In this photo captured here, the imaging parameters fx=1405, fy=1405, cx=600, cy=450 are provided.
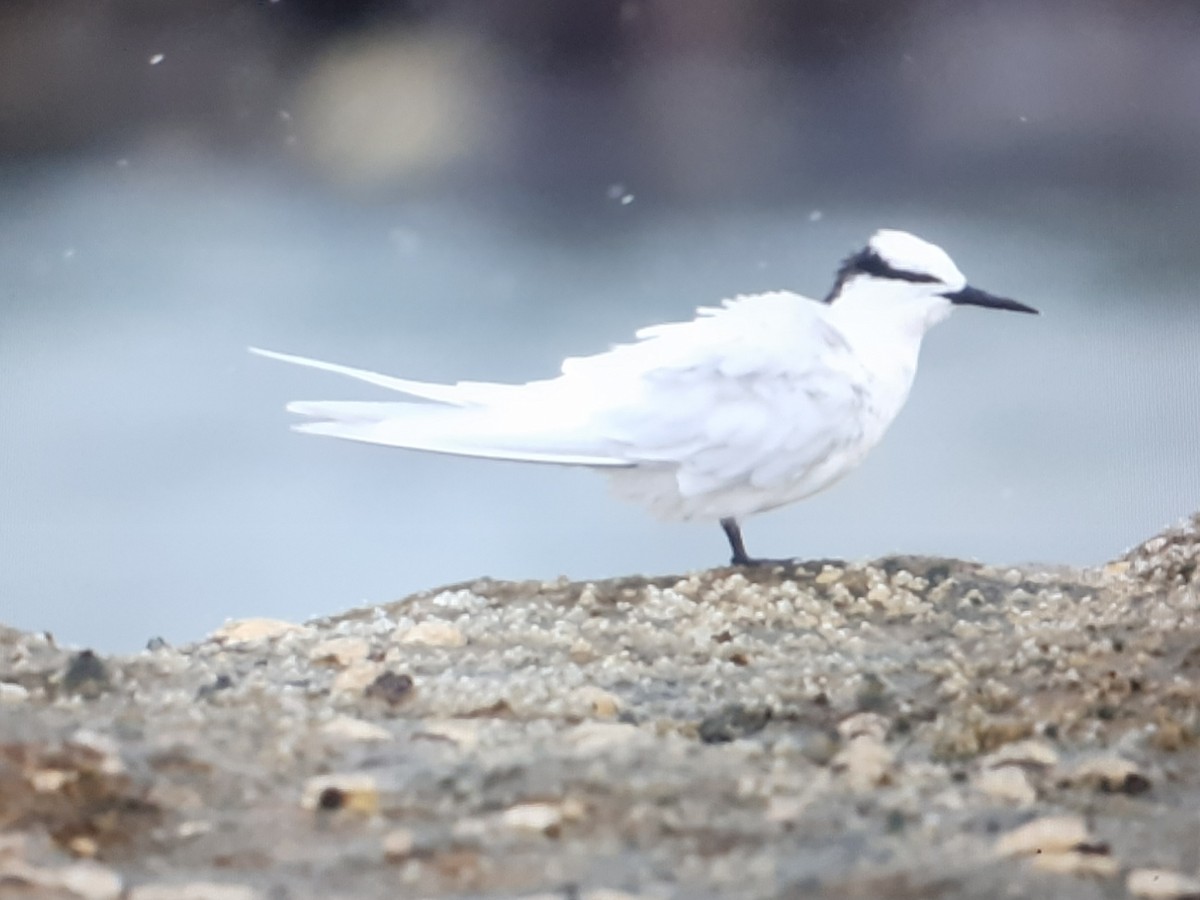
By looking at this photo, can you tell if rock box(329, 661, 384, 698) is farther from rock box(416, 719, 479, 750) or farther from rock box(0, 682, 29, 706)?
rock box(0, 682, 29, 706)

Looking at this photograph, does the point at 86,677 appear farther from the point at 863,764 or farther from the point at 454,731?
the point at 863,764

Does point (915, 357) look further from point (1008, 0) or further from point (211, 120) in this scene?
point (211, 120)

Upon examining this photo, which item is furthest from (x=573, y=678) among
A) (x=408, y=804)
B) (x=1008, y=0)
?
(x=1008, y=0)

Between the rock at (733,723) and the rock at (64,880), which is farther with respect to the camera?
the rock at (733,723)

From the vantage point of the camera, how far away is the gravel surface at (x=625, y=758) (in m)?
1.00

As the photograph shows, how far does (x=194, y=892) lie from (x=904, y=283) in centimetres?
144

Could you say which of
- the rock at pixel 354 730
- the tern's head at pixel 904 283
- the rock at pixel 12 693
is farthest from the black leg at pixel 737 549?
the rock at pixel 12 693

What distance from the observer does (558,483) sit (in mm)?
2025

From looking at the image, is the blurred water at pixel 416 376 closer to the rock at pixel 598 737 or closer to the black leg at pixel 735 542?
the black leg at pixel 735 542

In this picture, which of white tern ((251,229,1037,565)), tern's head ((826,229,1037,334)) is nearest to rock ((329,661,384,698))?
white tern ((251,229,1037,565))

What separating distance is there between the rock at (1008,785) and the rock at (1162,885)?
137 millimetres

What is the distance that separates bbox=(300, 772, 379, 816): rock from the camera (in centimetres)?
109

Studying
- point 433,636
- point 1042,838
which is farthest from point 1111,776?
point 433,636

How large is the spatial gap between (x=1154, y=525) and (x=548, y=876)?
1.33 meters
